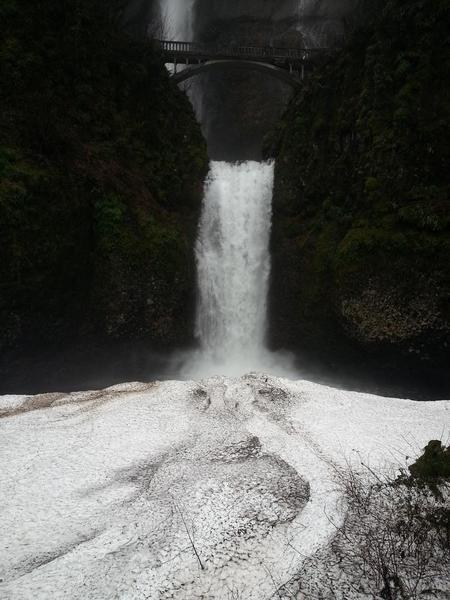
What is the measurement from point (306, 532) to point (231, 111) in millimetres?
36359

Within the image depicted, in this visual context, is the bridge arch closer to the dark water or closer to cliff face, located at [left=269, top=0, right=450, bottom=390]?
cliff face, located at [left=269, top=0, right=450, bottom=390]

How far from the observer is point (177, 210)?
14742 millimetres

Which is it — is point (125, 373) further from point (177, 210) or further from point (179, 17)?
point (179, 17)

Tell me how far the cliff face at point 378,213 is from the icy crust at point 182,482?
388cm

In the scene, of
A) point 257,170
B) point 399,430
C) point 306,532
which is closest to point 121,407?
point 306,532

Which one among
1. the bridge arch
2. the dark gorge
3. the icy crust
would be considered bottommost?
the icy crust

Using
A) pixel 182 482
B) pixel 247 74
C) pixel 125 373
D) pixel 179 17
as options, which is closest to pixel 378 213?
pixel 125 373

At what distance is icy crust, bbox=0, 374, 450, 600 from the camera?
336 centimetres

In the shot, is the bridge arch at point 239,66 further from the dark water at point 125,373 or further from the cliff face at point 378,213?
the dark water at point 125,373

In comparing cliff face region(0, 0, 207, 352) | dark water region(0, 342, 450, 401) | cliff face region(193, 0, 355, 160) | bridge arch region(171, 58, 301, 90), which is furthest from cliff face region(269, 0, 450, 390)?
cliff face region(193, 0, 355, 160)

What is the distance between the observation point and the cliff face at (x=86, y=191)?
10320 mm

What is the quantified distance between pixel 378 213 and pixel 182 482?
Answer: 395 inches

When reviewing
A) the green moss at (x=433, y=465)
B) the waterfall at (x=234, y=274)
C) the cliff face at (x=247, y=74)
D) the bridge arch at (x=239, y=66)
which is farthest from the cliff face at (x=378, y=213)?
the cliff face at (x=247, y=74)

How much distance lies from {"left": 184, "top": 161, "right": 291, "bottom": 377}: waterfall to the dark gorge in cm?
46
